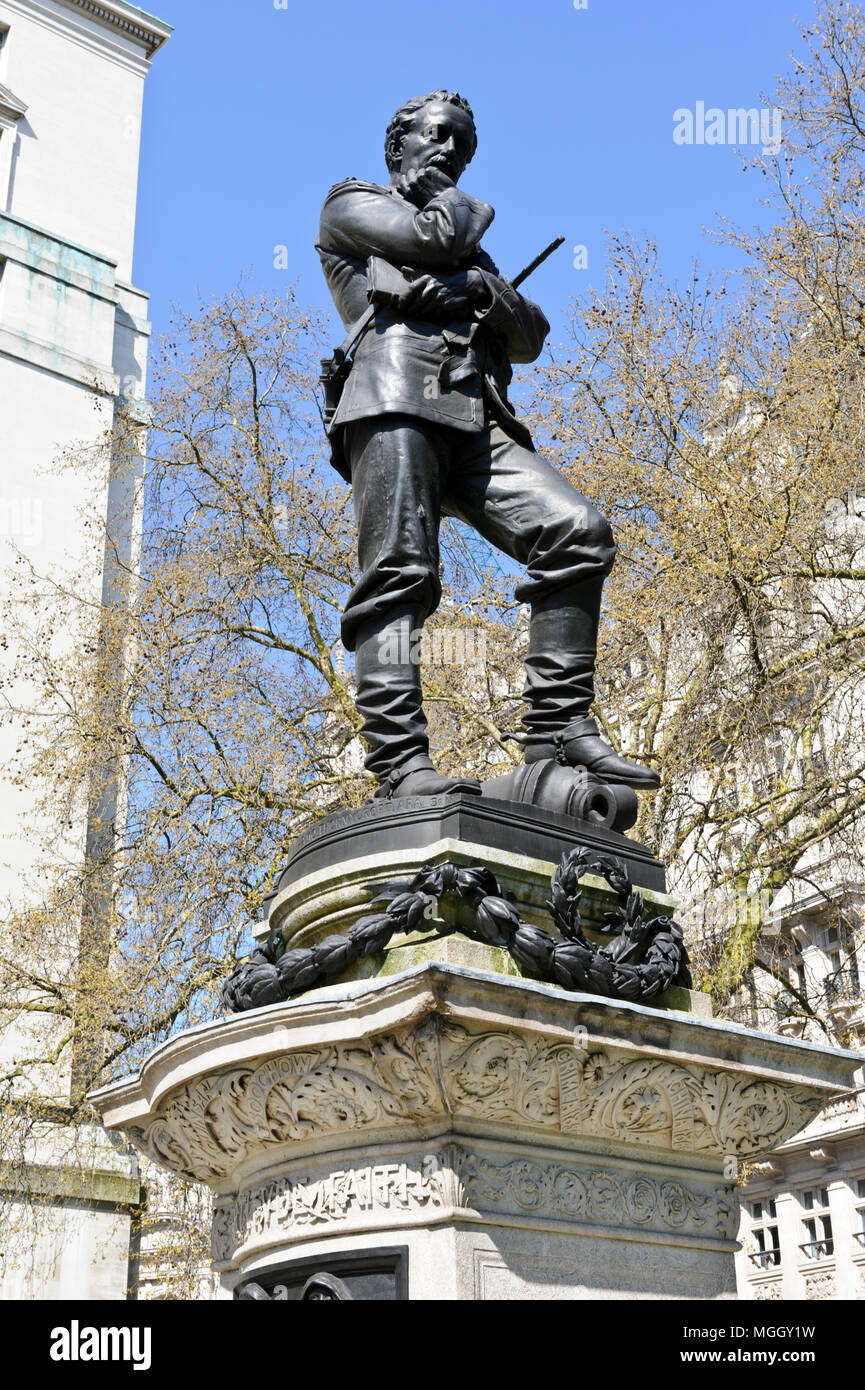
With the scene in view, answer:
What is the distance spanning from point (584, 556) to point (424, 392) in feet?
2.85

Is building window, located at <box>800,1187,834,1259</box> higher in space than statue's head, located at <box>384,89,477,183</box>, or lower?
lower

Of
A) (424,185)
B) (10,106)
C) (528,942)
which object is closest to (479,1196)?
(528,942)

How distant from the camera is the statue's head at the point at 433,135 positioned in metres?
6.12

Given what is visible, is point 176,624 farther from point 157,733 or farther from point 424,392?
point 424,392

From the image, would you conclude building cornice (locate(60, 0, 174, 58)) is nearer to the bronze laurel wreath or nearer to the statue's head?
the statue's head

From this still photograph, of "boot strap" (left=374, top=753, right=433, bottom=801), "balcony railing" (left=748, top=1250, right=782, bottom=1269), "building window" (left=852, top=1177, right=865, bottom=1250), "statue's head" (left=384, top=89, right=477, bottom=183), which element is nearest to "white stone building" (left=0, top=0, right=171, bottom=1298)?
"building window" (left=852, top=1177, right=865, bottom=1250)

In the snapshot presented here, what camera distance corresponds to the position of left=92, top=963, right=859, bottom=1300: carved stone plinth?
169 inches

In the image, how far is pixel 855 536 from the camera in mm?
17469

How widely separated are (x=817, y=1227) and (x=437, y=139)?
122ft

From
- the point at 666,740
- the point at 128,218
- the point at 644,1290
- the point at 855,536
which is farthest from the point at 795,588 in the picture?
the point at 128,218

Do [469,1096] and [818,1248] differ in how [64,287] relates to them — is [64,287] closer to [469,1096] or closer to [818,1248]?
[818,1248]

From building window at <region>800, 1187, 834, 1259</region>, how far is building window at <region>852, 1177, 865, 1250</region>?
0.88 m

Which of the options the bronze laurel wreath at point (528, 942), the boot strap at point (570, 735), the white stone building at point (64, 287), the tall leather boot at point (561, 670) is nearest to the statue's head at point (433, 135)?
the tall leather boot at point (561, 670)
